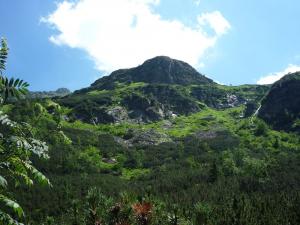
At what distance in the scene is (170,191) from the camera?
17162cm

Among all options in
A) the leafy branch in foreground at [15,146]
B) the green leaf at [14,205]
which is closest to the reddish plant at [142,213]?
the leafy branch in foreground at [15,146]

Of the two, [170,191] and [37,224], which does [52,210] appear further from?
[170,191]

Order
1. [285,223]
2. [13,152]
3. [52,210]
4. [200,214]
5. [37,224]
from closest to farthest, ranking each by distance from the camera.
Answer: [13,152] → [200,214] → [285,223] → [37,224] → [52,210]

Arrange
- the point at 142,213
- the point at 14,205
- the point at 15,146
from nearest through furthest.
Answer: the point at 14,205 < the point at 15,146 < the point at 142,213

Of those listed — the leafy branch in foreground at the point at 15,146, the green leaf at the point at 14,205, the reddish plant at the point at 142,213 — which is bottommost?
the reddish plant at the point at 142,213

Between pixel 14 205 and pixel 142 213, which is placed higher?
pixel 14 205

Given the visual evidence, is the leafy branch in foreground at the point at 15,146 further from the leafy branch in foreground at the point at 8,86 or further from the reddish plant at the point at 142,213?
the reddish plant at the point at 142,213

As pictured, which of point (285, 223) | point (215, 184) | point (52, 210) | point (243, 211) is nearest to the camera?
point (285, 223)

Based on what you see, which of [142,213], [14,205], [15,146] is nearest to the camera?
[14,205]

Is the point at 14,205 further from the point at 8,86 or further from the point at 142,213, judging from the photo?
the point at 142,213

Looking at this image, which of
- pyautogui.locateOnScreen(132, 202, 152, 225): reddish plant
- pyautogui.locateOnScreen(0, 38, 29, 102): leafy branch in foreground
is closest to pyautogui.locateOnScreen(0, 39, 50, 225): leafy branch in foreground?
pyautogui.locateOnScreen(0, 38, 29, 102): leafy branch in foreground

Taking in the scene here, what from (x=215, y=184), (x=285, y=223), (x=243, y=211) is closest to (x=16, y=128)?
(x=285, y=223)

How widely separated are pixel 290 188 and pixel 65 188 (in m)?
76.4

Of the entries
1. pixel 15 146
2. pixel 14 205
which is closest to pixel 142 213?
pixel 15 146
